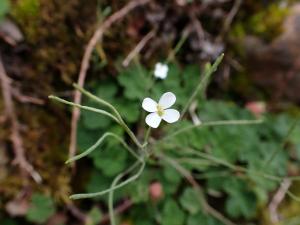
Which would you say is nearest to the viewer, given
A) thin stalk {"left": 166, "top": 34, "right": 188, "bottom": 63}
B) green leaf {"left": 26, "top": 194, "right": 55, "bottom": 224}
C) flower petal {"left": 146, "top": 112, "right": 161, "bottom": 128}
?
flower petal {"left": 146, "top": 112, "right": 161, "bottom": 128}

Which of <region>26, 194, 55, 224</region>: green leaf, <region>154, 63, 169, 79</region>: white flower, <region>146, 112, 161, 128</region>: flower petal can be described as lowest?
<region>146, 112, 161, 128</region>: flower petal

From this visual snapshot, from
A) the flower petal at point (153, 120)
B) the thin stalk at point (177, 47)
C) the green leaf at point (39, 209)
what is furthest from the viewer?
the thin stalk at point (177, 47)

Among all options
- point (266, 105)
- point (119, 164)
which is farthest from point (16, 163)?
point (266, 105)

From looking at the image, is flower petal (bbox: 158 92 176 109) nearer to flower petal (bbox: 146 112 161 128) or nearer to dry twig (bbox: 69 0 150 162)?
flower petal (bbox: 146 112 161 128)

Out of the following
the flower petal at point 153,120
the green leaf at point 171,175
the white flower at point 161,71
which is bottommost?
the flower petal at point 153,120

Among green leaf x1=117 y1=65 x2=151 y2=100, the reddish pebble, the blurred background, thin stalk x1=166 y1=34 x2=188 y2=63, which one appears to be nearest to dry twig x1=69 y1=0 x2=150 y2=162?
the blurred background

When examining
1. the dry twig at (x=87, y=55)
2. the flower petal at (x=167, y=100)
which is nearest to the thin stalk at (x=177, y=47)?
the dry twig at (x=87, y=55)

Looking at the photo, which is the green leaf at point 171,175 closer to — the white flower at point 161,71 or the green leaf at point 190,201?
the green leaf at point 190,201
